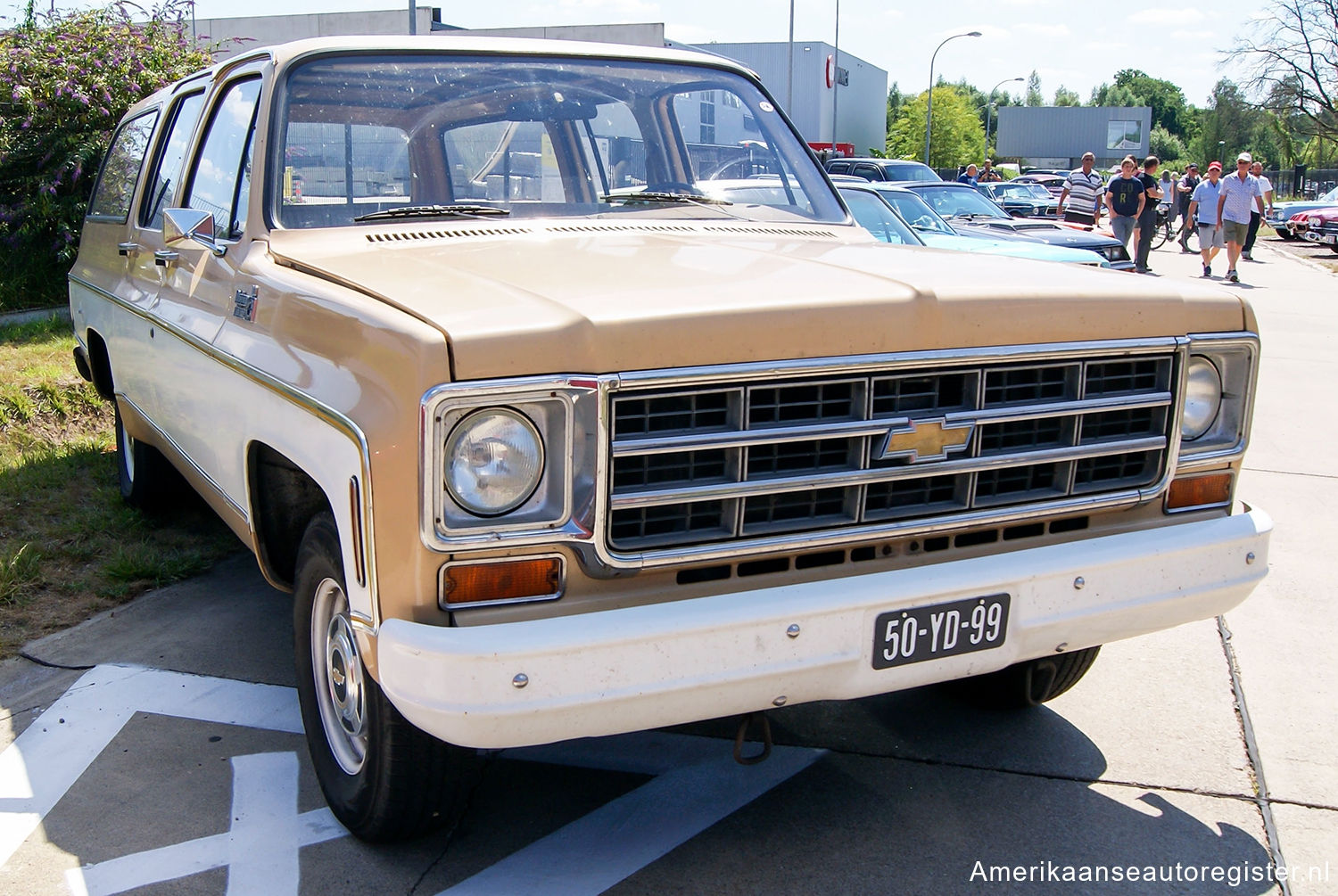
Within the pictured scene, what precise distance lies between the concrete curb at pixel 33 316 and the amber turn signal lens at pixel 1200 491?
8116 millimetres

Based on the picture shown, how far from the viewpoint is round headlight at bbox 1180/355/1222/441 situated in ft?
9.80

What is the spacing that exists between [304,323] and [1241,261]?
2261 centimetres

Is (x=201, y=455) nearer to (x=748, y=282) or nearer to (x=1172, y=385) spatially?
(x=748, y=282)

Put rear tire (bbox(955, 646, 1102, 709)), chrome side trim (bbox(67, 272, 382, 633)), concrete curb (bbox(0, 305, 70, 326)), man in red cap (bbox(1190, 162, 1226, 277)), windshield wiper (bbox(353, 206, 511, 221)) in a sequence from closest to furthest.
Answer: chrome side trim (bbox(67, 272, 382, 633)), windshield wiper (bbox(353, 206, 511, 221)), rear tire (bbox(955, 646, 1102, 709)), concrete curb (bbox(0, 305, 70, 326)), man in red cap (bbox(1190, 162, 1226, 277))

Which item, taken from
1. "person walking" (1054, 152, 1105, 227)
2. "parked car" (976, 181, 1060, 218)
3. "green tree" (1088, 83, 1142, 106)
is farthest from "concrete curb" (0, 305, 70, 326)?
"green tree" (1088, 83, 1142, 106)

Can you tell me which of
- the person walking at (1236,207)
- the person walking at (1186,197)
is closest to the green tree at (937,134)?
the person walking at (1186,197)

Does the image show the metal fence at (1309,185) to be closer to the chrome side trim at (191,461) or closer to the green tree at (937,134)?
the green tree at (937,134)

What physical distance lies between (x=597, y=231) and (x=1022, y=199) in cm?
2429

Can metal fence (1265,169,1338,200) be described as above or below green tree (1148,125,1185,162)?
below

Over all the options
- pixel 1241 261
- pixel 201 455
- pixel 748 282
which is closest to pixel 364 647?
pixel 748 282

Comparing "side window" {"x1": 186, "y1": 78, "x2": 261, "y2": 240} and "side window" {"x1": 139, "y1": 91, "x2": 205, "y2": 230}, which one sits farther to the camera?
"side window" {"x1": 139, "y1": 91, "x2": 205, "y2": 230}

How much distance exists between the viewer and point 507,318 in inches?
89.2

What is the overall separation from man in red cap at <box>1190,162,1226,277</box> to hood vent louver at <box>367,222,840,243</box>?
1628 cm

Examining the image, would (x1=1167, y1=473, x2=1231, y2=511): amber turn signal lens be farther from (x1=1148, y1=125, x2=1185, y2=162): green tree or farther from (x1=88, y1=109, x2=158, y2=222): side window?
(x1=1148, y1=125, x2=1185, y2=162): green tree
